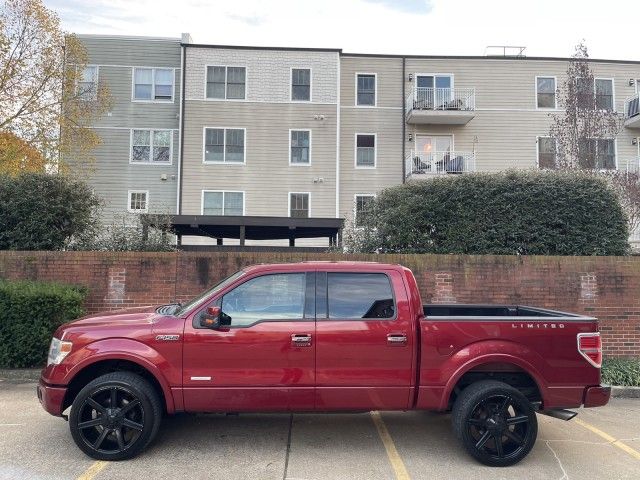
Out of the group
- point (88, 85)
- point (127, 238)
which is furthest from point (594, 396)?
point (88, 85)

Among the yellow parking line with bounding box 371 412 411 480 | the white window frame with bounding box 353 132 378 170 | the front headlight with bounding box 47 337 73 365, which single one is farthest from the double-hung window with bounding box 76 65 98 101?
the yellow parking line with bounding box 371 412 411 480

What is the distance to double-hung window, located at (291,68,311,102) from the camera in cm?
2255

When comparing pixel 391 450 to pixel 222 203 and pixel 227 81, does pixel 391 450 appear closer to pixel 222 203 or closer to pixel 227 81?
pixel 222 203

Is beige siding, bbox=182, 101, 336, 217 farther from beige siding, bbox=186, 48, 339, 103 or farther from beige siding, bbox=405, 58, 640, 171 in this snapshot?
beige siding, bbox=405, 58, 640, 171

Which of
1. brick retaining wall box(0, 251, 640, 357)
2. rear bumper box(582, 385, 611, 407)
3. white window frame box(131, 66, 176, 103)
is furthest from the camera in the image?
white window frame box(131, 66, 176, 103)

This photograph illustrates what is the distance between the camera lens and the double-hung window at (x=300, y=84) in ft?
74.0

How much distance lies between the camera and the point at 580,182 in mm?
9117

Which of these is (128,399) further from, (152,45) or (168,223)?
(152,45)

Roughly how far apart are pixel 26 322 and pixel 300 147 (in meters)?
16.4

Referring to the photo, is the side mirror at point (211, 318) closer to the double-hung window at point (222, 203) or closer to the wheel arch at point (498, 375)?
the wheel arch at point (498, 375)

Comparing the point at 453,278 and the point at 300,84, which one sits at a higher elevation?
the point at 300,84

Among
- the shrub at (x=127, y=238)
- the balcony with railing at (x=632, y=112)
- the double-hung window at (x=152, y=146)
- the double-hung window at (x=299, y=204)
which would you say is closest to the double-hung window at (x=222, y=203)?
the double-hung window at (x=299, y=204)

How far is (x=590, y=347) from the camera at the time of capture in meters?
4.75

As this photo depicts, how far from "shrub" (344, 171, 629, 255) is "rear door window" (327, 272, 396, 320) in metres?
4.46
